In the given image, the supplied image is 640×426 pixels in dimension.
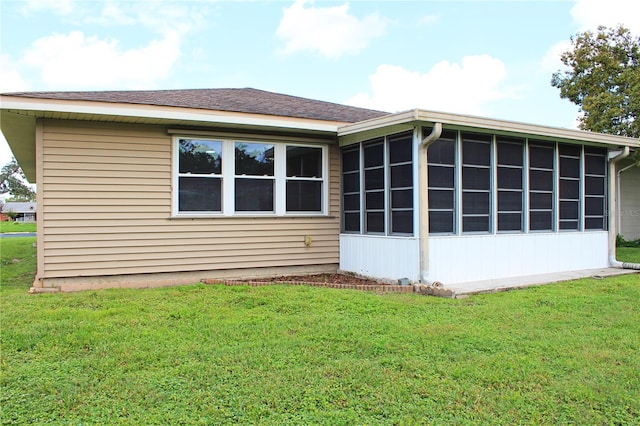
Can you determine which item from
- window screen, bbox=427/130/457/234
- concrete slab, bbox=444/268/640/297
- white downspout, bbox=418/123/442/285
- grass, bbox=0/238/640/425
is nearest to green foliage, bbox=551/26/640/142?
concrete slab, bbox=444/268/640/297

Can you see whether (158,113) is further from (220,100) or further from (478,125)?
(478,125)

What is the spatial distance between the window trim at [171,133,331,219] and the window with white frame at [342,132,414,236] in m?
0.37

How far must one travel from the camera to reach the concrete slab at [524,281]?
22.2 feet

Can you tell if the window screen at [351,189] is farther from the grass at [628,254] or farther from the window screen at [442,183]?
the grass at [628,254]

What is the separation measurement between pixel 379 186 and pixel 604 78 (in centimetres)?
1219

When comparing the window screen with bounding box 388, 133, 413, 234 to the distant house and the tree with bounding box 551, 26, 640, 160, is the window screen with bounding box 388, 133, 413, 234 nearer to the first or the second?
the tree with bounding box 551, 26, 640, 160

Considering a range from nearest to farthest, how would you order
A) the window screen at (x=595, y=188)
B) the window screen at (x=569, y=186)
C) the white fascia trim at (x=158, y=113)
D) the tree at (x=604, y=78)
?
the white fascia trim at (x=158, y=113) → the window screen at (x=569, y=186) → the window screen at (x=595, y=188) → the tree at (x=604, y=78)

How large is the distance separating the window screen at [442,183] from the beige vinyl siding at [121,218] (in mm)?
2857

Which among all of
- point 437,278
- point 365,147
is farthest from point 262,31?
point 437,278

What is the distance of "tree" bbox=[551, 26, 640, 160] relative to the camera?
14188 mm

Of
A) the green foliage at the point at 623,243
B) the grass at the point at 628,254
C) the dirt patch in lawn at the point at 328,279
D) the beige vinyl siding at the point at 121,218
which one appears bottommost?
the dirt patch in lawn at the point at 328,279

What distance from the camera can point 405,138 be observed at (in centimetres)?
718

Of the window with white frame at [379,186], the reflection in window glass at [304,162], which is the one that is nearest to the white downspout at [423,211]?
the window with white frame at [379,186]

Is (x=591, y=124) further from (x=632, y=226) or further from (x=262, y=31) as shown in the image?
(x=262, y=31)
